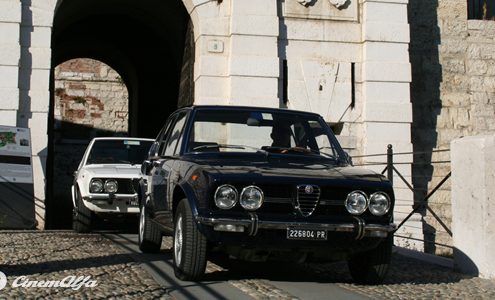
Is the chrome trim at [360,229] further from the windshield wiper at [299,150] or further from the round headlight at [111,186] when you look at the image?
the round headlight at [111,186]

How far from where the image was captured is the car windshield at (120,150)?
11562 mm

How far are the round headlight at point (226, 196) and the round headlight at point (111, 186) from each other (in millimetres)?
5293

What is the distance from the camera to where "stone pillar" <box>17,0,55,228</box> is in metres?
12.2

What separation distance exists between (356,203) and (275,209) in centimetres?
71


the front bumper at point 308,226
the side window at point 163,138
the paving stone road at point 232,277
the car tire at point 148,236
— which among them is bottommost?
the paving stone road at point 232,277

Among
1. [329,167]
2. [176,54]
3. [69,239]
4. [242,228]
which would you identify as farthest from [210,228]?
[176,54]

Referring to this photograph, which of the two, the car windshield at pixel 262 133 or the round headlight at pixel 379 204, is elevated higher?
the car windshield at pixel 262 133

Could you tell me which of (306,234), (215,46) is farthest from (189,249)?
(215,46)

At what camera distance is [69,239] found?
31.6 ft

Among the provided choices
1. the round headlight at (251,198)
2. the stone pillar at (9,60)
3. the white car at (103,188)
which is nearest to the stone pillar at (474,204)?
the round headlight at (251,198)

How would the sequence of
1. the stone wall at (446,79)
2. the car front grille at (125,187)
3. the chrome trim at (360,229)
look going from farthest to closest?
the stone wall at (446,79)
the car front grille at (125,187)
the chrome trim at (360,229)

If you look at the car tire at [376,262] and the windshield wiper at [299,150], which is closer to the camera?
the car tire at [376,262]

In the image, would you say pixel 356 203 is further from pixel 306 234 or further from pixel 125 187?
pixel 125 187

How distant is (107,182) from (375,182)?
568cm
